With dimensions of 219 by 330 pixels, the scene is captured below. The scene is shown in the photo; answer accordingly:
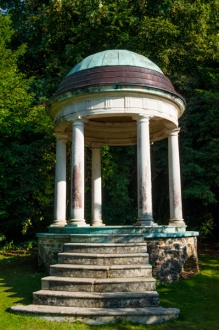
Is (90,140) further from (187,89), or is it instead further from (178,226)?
(187,89)

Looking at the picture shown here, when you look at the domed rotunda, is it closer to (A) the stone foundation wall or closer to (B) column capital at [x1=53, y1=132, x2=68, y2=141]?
(B) column capital at [x1=53, y1=132, x2=68, y2=141]

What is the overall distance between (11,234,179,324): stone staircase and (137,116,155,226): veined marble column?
1.55m

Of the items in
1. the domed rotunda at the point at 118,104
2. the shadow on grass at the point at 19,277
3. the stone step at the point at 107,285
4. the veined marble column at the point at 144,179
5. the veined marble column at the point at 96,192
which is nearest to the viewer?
the stone step at the point at 107,285

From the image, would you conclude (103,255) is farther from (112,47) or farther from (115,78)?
(112,47)

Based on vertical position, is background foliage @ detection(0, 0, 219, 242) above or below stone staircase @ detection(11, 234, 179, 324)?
above

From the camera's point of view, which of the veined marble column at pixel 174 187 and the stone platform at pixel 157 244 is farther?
the veined marble column at pixel 174 187

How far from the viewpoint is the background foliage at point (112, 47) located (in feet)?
51.8

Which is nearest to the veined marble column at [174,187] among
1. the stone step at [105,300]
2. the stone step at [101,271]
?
the stone step at [101,271]

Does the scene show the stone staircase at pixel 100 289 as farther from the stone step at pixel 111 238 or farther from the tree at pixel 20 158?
the tree at pixel 20 158

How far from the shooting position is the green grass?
5.93m

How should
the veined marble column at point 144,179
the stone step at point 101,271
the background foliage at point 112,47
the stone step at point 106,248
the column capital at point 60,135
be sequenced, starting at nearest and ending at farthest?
the stone step at point 101,271 → the stone step at point 106,248 → the veined marble column at point 144,179 → the column capital at point 60,135 → the background foliage at point 112,47

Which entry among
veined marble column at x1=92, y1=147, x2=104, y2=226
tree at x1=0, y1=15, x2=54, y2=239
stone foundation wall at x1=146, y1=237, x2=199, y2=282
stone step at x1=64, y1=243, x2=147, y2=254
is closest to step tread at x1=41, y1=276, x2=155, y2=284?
stone step at x1=64, y1=243, x2=147, y2=254

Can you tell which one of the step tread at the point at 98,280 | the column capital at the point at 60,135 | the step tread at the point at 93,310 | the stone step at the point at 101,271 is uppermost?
the column capital at the point at 60,135

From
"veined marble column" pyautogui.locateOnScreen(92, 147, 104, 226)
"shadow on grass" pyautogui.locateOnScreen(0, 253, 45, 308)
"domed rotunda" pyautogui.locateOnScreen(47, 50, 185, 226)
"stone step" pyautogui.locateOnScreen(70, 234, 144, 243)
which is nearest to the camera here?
"shadow on grass" pyautogui.locateOnScreen(0, 253, 45, 308)
